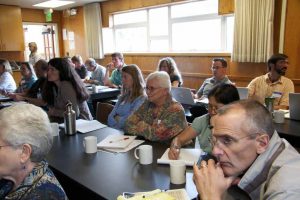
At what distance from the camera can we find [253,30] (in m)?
4.41

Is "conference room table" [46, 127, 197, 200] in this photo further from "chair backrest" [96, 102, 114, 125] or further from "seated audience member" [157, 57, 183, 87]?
"seated audience member" [157, 57, 183, 87]

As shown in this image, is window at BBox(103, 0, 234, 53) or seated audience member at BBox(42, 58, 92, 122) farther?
window at BBox(103, 0, 234, 53)

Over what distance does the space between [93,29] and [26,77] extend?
124 inches

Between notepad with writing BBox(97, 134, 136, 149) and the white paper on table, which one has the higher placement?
notepad with writing BBox(97, 134, 136, 149)

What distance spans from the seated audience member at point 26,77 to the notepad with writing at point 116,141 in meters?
2.76

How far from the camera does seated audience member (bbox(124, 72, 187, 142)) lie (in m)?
2.09

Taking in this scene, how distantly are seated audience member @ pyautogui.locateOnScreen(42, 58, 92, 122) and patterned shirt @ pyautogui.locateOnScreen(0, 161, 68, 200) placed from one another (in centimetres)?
178

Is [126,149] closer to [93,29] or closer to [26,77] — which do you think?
[26,77]

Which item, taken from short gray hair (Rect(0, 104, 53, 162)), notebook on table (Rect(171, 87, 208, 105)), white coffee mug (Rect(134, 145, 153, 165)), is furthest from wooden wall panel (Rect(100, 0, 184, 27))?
short gray hair (Rect(0, 104, 53, 162))

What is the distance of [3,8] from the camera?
23.1 ft

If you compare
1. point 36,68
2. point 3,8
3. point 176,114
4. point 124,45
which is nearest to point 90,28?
point 124,45

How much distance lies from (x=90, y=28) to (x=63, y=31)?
5.26 ft

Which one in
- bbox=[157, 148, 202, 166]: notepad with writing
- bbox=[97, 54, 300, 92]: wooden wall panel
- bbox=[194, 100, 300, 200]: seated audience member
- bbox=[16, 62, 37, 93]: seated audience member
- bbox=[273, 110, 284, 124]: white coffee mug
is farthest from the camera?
bbox=[97, 54, 300, 92]: wooden wall panel

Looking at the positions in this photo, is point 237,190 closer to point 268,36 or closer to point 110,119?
point 110,119
